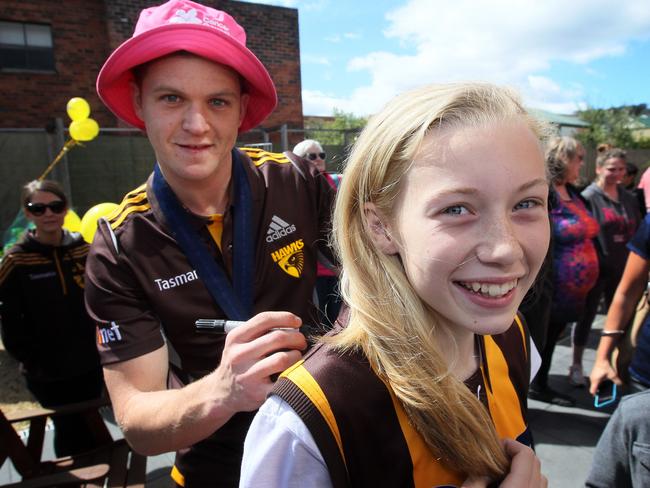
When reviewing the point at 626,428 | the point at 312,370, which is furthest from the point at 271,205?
the point at 626,428

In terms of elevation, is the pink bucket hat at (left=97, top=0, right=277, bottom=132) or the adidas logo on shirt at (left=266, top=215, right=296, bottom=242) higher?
the pink bucket hat at (left=97, top=0, right=277, bottom=132)

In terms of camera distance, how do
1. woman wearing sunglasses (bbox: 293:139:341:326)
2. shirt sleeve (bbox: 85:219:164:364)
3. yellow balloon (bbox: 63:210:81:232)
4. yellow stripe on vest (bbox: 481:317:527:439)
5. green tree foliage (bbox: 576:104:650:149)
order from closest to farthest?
yellow stripe on vest (bbox: 481:317:527:439) < shirt sleeve (bbox: 85:219:164:364) < woman wearing sunglasses (bbox: 293:139:341:326) < yellow balloon (bbox: 63:210:81:232) < green tree foliage (bbox: 576:104:650:149)

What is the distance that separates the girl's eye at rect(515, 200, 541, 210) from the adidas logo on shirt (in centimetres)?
84

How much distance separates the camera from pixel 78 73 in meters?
10.9

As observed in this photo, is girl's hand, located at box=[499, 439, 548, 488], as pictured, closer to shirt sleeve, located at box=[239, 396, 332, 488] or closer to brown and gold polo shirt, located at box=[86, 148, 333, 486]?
shirt sleeve, located at box=[239, 396, 332, 488]

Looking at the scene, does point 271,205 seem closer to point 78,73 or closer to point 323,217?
point 323,217

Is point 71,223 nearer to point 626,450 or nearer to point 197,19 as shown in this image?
point 197,19

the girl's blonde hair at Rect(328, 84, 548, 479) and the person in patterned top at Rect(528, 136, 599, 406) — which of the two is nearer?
the girl's blonde hair at Rect(328, 84, 548, 479)

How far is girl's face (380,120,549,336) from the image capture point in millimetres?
880

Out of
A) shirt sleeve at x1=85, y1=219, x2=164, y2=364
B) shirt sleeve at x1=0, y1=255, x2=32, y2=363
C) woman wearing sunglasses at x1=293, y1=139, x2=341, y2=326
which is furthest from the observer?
shirt sleeve at x1=0, y1=255, x2=32, y2=363

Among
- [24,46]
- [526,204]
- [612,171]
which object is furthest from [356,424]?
[24,46]

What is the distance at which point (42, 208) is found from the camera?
315 cm

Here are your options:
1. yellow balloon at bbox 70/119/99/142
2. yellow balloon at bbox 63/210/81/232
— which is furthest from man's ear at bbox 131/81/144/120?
yellow balloon at bbox 70/119/99/142

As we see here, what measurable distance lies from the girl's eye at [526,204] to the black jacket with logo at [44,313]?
298cm
